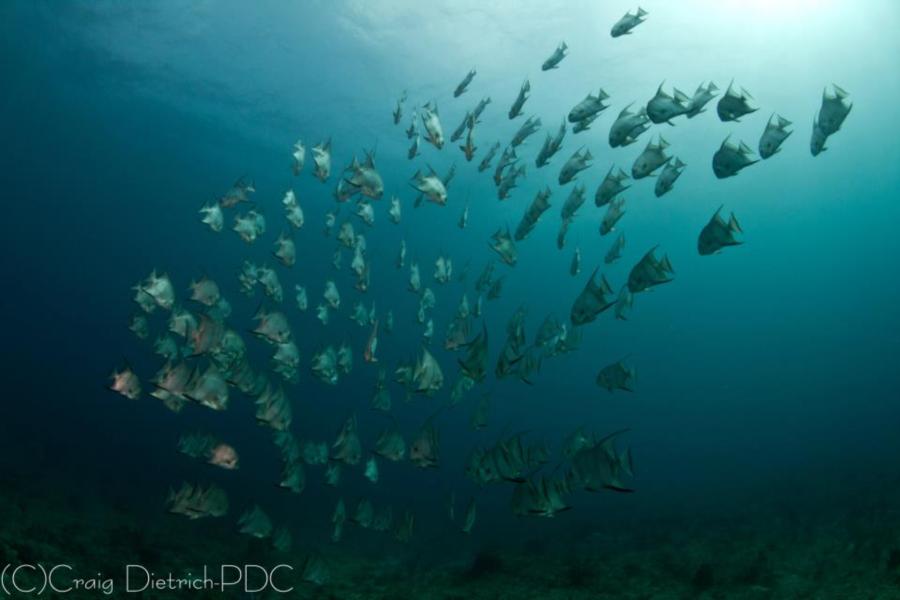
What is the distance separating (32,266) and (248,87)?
99.0 metres

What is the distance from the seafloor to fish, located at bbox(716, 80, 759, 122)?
724cm

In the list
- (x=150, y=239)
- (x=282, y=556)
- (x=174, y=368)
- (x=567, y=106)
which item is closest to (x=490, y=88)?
(x=567, y=106)

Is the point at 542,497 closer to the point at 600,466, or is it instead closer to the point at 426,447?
the point at 600,466

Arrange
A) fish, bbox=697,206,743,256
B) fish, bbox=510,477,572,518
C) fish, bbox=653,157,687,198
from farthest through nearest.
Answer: fish, bbox=653,157,687,198 < fish, bbox=697,206,743,256 < fish, bbox=510,477,572,518

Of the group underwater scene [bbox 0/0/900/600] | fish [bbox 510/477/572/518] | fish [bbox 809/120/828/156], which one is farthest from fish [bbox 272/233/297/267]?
fish [bbox 809/120/828/156]

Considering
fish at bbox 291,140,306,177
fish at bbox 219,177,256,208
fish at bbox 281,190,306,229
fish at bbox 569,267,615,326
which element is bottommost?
fish at bbox 569,267,615,326

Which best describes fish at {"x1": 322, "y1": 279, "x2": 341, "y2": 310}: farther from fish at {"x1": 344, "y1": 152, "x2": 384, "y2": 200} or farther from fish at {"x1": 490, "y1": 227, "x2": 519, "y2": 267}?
fish at {"x1": 490, "y1": 227, "x2": 519, "y2": 267}

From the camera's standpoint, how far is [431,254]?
2217 inches

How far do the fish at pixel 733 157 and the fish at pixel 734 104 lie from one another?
311 mm

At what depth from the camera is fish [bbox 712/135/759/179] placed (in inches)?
219

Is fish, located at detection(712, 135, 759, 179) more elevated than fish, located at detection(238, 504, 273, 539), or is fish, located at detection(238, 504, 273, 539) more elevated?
fish, located at detection(712, 135, 759, 179)

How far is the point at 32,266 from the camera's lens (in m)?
102

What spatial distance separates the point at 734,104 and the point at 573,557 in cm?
1240

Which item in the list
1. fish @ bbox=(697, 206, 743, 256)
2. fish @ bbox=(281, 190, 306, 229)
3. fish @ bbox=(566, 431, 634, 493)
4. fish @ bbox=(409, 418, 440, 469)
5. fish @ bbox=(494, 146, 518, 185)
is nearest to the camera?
fish @ bbox=(566, 431, 634, 493)
